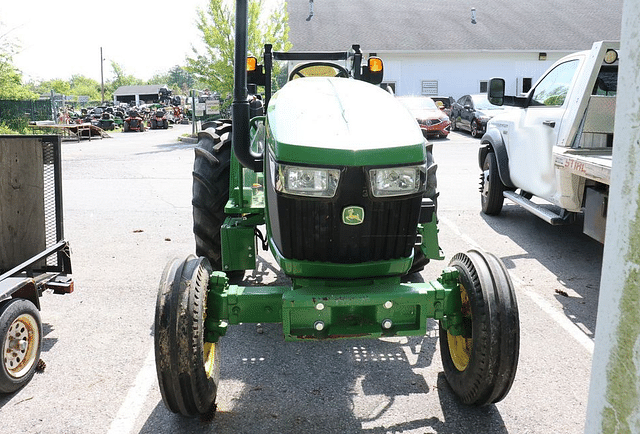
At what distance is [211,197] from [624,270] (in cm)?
397

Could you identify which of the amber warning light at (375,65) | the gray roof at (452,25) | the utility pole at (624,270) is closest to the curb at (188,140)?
the gray roof at (452,25)

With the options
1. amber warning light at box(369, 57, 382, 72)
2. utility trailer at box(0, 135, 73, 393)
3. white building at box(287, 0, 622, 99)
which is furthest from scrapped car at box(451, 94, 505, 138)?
utility trailer at box(0, 135, 73, 393)

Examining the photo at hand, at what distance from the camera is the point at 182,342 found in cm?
300

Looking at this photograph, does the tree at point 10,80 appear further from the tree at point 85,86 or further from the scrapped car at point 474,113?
the tree at point 85,86

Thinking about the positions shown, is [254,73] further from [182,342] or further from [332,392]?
[182,342]

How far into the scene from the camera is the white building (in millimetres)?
32147

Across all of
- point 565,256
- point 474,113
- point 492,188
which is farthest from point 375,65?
point 474,113

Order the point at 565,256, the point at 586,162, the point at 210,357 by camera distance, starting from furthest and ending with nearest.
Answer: the point at 565,256, the point at 586,162, the point at 210,357

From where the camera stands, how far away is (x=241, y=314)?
3330mm

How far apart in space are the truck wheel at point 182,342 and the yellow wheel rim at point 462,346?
4.60ft

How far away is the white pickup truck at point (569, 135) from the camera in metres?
5.66

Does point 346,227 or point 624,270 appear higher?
point 624,270

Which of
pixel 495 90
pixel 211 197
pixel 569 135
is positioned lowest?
pixel 211 197

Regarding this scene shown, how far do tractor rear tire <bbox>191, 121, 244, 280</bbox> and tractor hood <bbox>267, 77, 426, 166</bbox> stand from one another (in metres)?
1.43
